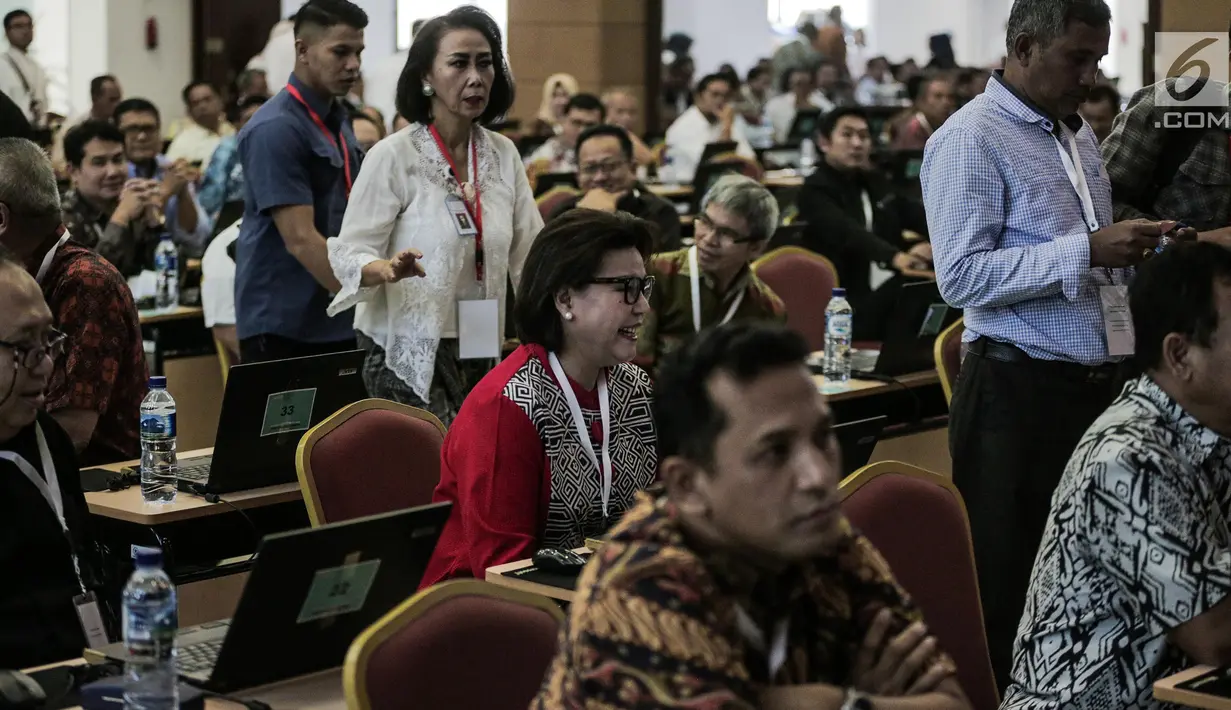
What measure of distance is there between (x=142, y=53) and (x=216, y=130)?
10.5 ft

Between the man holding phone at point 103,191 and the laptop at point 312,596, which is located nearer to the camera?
the laptop at point 312,596

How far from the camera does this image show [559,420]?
2.93m

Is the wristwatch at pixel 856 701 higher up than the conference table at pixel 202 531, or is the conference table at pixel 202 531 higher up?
the wristwatch at pixel 856 701

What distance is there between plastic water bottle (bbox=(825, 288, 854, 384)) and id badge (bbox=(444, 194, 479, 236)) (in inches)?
58.3

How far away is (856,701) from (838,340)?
365cm

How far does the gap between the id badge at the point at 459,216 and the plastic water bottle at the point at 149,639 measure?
1.99 metres

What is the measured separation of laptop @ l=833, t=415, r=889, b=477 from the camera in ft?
10.6

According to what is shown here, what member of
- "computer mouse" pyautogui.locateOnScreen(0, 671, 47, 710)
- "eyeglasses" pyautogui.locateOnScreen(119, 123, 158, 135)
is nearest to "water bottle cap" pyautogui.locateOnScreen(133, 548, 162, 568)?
"computer mouse" pyautogui.locateOnScreen(0, 671, 47, 710)

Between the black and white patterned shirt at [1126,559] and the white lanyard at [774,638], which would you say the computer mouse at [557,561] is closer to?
the black and white patterned shirt at [1126,559]

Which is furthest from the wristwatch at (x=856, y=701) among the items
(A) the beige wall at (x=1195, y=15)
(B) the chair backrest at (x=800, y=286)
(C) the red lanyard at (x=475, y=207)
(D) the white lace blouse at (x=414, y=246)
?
(A) the beige wall at (x=1195, y=15)

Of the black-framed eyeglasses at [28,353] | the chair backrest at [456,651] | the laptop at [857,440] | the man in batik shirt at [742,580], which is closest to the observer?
the man in batik shirt at [742,580]

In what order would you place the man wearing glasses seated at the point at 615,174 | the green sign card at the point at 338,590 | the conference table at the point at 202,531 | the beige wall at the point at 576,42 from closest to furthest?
the green sign card at the point at 338,590 → the conference table at the point at 202,531 → the man wearing glasses seated at the point at 615,174 → the beige wall at the point at 576,42

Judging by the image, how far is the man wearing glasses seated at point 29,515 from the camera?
2.51m

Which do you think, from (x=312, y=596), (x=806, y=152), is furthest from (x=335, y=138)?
(x=806, y=152)
